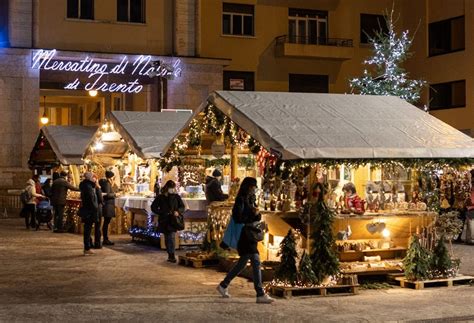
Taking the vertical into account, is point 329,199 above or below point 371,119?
Result: below

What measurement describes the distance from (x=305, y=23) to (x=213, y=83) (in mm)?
6505

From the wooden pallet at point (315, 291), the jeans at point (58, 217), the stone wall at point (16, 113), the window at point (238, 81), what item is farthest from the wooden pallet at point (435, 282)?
the window at point (238, 81)

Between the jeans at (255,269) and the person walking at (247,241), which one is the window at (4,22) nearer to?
the person walking at (247,241)

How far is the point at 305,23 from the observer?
126 feet

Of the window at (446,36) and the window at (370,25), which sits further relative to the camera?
the window at (370,25)

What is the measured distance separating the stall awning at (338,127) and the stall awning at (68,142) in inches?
491

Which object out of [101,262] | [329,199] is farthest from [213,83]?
[329,199]

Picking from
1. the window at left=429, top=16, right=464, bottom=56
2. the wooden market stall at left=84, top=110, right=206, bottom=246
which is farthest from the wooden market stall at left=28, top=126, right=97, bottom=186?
the window at left=429, top=16, right=464, bottom=56

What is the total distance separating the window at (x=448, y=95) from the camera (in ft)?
119

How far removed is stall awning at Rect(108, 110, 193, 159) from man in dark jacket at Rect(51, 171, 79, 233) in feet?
8.58

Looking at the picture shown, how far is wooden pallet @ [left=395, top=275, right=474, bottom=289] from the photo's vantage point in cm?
1347

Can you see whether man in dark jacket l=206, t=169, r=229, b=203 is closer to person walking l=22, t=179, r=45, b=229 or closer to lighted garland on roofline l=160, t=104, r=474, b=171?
lighted garland on roofline l=160, t=104, r=474, b=171

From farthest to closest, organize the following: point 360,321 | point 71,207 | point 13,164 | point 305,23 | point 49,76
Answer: point 305,23 < point 49,76 < point 13,164 < point 71,207 < point 360,321

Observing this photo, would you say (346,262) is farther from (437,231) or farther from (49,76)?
(49,76)
